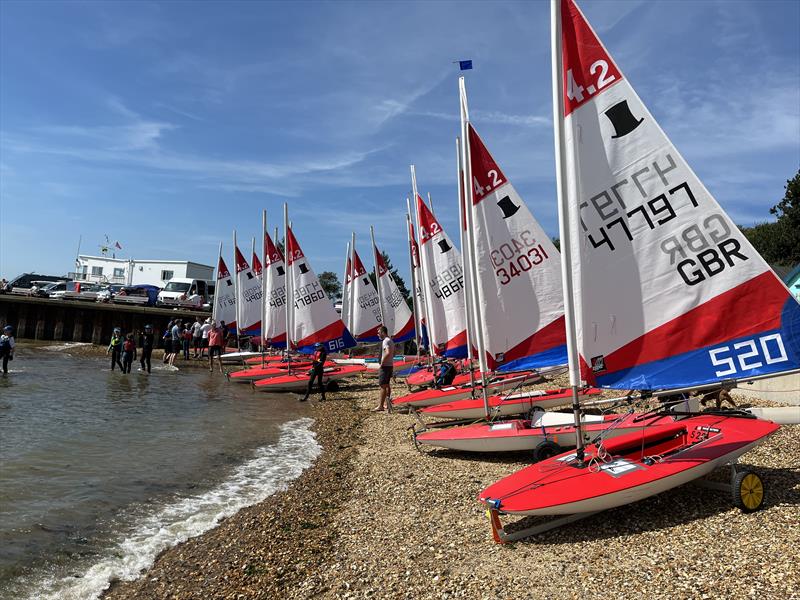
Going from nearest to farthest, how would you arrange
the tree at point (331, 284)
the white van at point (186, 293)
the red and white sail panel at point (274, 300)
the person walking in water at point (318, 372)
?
the person walking in water at point (318, 372) < the red and white sail panel at point (274, 300) < the white van at point (186, 293) < the tree at point (331, 284)

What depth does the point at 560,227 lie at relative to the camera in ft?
19.5

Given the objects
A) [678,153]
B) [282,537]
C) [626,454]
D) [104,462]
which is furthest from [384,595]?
[104,462]

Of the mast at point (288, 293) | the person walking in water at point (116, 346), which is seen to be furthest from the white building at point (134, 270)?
the mast at point (288, 293)

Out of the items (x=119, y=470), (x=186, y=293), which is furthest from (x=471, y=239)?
(x=186, y=293)

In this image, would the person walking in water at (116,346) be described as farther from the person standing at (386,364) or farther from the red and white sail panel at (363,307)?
the person standing at (386,364)

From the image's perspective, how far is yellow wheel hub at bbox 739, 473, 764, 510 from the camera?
18.0ft

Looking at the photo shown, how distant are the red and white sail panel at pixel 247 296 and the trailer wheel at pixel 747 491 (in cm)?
2488

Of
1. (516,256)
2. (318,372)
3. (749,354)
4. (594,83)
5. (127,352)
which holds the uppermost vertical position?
(594,83)

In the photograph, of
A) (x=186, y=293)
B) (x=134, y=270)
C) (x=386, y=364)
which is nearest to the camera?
(x=386, y=364)

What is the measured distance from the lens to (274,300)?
2278cm

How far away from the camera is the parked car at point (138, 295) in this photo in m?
43.6

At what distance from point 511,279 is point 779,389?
6797 millimetres

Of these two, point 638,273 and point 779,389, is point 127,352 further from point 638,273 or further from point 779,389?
point 779,389

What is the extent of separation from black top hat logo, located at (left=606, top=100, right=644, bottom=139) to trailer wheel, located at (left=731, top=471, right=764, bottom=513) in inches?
149
